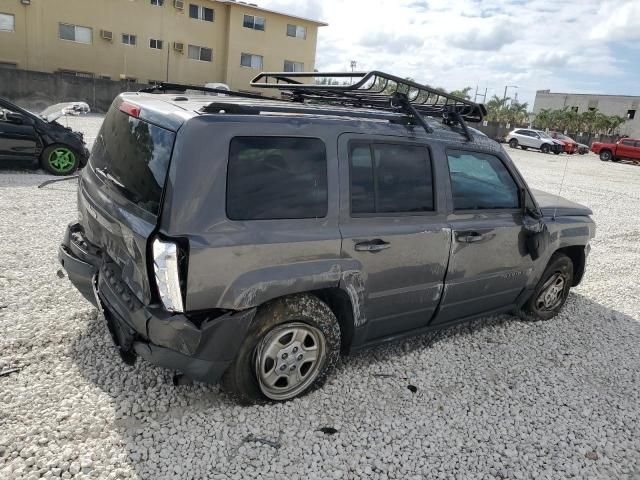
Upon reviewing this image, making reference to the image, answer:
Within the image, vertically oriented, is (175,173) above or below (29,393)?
above

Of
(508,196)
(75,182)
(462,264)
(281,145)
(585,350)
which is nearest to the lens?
(281,145)

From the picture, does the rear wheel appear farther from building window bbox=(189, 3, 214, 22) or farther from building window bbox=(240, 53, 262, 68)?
building window bbox=(189, 3, 214, 22)

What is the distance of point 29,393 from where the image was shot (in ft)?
9.75

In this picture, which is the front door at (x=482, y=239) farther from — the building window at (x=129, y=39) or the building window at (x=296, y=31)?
the building window at (x=296, y=31)

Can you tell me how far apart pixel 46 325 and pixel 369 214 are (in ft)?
8.43

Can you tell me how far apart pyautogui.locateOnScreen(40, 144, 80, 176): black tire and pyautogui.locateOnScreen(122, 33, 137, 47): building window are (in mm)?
26208

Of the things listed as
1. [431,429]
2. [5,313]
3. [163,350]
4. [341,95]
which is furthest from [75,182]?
[431,429]

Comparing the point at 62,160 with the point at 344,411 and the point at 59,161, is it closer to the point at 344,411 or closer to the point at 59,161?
the point at 59,161

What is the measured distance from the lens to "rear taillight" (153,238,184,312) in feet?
8.11

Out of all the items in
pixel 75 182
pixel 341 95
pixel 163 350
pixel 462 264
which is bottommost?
pixel 75 182

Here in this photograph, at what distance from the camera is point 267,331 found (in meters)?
2.88

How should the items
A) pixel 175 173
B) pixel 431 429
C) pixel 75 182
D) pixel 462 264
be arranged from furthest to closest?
pixel 75 182, pixel 462 264, pixel 431 429, pixel 175 173

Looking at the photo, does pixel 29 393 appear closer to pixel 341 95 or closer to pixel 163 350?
pixel 163 350

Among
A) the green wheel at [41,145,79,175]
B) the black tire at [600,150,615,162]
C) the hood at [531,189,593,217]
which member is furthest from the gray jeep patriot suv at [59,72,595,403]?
the black tire at [600,150,615,162]
